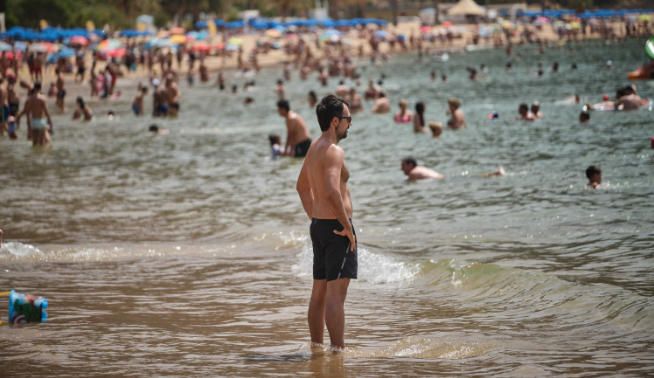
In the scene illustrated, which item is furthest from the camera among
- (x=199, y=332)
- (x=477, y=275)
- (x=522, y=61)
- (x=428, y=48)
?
(x=428, y=48)

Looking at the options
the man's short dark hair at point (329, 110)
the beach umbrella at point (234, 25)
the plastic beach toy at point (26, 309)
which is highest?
the man's short dark hair at point (329, 110)

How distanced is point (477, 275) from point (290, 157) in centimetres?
1215

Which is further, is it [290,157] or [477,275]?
[290,157]

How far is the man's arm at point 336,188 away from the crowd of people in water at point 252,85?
9.87 meters

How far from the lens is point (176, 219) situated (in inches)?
582

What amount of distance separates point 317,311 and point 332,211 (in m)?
0.80

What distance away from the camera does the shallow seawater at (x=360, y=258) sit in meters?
7.38

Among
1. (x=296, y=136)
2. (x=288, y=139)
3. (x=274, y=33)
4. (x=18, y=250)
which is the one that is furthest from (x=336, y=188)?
(x=274, y=33)

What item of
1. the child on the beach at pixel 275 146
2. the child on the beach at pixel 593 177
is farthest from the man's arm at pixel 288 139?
the child on the beach at pixel 593 177

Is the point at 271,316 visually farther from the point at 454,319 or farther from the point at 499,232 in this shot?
the point at 499,232

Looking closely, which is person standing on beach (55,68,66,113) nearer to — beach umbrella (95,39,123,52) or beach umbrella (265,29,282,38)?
beach umbrella (95,39,123,52)

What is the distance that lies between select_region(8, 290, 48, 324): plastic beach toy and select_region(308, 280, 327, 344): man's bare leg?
2249 millimetres

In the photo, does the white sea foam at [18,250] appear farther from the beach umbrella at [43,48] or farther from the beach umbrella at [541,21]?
the beach umbrella at [541,21]

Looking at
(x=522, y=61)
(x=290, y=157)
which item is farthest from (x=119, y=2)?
(x=290, y=157)
